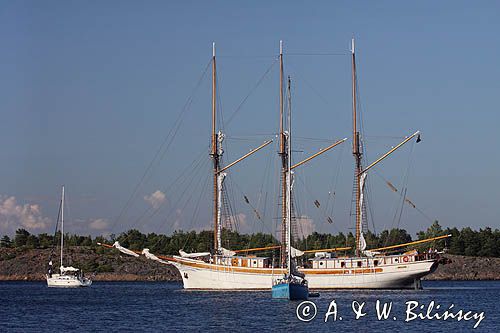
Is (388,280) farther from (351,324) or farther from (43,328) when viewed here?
(43,328)

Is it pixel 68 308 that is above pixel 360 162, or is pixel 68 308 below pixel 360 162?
below

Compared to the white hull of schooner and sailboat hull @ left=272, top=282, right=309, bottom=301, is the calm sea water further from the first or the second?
the white hull of schooner

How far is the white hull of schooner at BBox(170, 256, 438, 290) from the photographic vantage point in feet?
475

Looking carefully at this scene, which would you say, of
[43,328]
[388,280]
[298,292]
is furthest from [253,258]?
[43,328]

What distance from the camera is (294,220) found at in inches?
5527

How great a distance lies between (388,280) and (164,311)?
1781 inches

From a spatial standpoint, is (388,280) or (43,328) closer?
(43,328)

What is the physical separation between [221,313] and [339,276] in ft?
143

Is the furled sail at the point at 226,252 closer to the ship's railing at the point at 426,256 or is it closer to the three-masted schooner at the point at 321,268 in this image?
the three-masted schooner at the point at 321,268

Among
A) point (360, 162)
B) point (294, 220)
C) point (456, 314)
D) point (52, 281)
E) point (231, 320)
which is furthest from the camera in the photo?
point (52, 281)

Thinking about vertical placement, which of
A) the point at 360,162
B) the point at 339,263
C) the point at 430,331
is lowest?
the point at 430,331

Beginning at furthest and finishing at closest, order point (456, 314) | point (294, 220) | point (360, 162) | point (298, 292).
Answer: point (360, 162) < point (294, 220) < point (298, 292) < point (456, 314)

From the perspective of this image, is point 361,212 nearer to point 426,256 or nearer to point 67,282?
point 426,256

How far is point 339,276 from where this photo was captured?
14488cm
